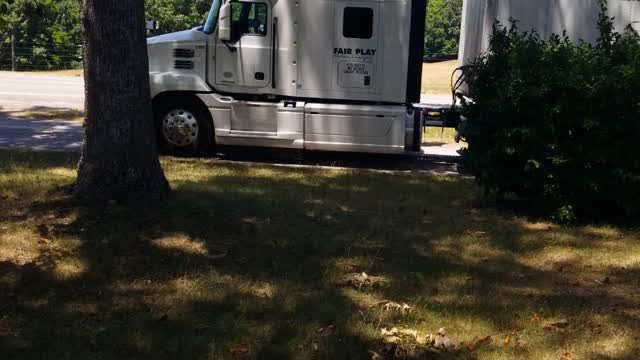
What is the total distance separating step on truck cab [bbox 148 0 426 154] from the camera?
12156mm

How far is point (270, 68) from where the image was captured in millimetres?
12352

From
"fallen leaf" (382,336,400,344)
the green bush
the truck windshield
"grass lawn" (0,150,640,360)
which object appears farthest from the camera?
the truck windshield

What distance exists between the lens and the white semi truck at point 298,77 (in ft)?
39.9

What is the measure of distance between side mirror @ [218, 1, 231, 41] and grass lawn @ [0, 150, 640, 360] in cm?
402

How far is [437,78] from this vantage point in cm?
3538

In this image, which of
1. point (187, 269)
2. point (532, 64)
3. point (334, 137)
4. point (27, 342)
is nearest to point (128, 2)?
point (187, 269)

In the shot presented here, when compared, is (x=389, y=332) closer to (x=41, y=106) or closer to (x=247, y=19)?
(x=247, y=19)

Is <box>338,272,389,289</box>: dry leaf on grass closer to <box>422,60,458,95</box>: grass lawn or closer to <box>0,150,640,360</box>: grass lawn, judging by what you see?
<box>0,150,640,360</box>: grass lawn

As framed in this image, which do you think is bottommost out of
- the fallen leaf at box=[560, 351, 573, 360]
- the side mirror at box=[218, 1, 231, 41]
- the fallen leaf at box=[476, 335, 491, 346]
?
the fallen leaf at box=[560, 351, 573, 360]

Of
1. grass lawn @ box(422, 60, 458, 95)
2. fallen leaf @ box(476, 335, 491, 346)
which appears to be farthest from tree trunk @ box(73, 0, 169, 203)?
grass lawn @ box(422, 60, 458, 95)

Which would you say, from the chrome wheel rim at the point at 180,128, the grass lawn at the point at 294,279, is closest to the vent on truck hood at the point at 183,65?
the chrome wheel rim at the point at 180,128

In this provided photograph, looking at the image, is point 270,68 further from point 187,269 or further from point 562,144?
point 187,269

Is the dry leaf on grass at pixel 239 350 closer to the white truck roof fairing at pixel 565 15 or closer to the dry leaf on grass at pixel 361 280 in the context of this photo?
the dry leaf on grass at pixel 361 280

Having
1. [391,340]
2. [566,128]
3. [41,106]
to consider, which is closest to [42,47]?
[41,106]
